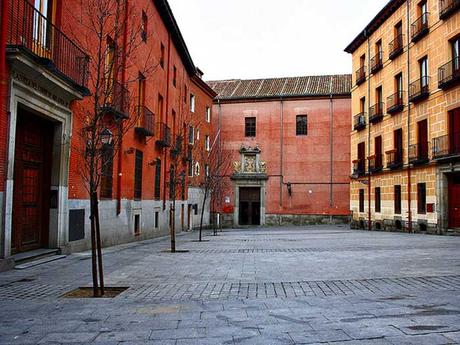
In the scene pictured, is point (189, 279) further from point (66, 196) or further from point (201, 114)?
point (201, 114)

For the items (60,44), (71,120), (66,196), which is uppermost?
(60,44)

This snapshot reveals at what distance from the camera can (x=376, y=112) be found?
28.0 metres

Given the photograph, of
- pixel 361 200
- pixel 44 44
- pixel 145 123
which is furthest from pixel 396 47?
pixel 44 44

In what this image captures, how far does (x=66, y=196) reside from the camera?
11.7m

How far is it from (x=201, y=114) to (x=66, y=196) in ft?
81.8

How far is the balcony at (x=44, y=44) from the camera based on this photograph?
29.3 feet

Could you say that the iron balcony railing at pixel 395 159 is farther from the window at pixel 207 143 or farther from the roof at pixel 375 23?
the window at pixel 207 143

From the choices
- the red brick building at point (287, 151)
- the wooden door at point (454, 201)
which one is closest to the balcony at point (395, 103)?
the wooden door at point (454, 201)

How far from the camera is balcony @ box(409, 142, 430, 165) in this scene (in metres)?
21.9

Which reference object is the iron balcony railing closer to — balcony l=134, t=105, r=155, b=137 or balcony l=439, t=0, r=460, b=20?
balcony l=439, t=0, r=460, b=20

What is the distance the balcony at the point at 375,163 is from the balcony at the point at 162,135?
13008 millimetres

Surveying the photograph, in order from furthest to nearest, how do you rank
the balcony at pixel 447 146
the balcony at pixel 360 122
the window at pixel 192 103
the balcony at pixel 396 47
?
1. the window at pixel 192 103
2. the balcony at pixel 360 122
3. the balcony at pixel 396 47
4. the balcony at pixel 447 146

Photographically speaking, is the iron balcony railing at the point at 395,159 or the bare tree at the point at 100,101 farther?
the iron balcony railing at the point at 395,159

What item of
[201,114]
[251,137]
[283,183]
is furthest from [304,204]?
[201,114]
